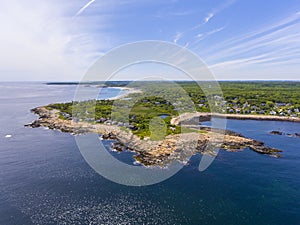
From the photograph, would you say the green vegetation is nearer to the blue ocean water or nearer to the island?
the island

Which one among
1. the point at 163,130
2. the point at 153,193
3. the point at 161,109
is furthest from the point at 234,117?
the point at 153,193

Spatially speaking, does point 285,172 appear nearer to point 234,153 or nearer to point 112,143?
point 234,153

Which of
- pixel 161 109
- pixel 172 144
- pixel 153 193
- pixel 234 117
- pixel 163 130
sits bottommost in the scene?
pixel 153 193

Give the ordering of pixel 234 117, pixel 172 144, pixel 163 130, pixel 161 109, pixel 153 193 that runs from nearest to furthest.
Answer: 1. pixel 153 193
2. pixel 172 144
3. pixel 163 130
4. pixel 234 117
5. pixel 161 109

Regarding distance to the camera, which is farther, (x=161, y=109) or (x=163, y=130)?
(x=161, y=109)

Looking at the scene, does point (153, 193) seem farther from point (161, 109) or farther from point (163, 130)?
point (161, 109)

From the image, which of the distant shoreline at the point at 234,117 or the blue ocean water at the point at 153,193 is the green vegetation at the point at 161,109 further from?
the blue ocean water at the point at 153,193
